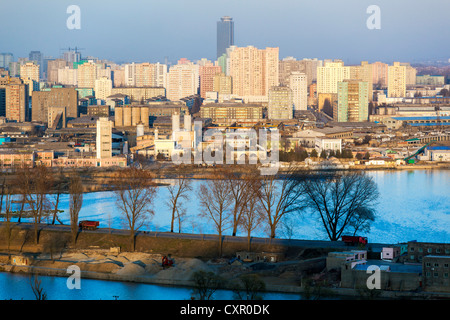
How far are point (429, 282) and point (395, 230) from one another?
259 cm

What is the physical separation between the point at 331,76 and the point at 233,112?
25.6 feet

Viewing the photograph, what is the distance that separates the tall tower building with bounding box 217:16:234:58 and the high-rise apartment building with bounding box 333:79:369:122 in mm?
32452

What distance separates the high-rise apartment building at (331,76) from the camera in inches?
1218

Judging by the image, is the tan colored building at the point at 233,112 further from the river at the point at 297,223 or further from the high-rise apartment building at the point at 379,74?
the high-rise apartment building at the point at 379,74

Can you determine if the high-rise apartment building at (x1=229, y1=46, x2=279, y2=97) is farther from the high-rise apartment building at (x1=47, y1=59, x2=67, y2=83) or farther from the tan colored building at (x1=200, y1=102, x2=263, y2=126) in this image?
the high-rise apartment building at (x1=47, y1=59, x2=67, y2=83)

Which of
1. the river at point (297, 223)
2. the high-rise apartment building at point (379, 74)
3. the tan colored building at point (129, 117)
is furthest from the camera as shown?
the high-rise apartment building at point (379, 74)

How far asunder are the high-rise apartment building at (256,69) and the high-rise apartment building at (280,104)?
675 cm

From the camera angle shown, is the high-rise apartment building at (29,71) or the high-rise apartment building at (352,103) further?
the high-rise apartment building at (29,71)

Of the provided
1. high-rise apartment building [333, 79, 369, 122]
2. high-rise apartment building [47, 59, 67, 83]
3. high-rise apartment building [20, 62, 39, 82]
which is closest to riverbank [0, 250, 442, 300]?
high-rise apartment building [333, 79, 369, 122]

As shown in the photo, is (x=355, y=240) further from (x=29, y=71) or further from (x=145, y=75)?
(x=145, y=75)

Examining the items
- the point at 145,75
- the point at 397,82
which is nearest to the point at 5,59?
the point at 145,75

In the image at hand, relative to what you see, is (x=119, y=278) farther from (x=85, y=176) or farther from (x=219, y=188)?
(x=85, y=176)

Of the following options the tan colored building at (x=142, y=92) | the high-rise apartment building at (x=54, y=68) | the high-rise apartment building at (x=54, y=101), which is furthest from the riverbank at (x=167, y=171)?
the high-rise apartment building at (x=54, y=68)
